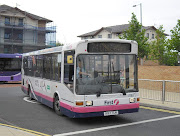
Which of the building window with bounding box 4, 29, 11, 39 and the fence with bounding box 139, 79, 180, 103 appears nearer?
the fence with bounding box 139, 79, 180, 103

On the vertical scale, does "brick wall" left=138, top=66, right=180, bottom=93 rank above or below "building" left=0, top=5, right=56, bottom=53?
below

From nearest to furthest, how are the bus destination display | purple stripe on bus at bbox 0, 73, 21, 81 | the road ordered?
the road < the bus destination display < purple stripe on bus at bbox 0, 73, 21, 81

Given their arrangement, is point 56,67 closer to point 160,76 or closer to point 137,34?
point 160,76

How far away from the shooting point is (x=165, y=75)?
1883cm

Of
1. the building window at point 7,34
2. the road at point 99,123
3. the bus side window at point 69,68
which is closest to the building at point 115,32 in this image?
the building window at point 7,34

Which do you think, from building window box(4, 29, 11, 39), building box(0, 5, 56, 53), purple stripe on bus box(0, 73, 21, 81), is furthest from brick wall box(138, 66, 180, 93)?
building window box(4, 29, 11, 39)

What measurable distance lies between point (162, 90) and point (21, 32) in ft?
145

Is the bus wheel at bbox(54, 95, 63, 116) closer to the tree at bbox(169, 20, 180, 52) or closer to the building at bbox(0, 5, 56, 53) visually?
the tree at bbox(169, 20, 180, 52)

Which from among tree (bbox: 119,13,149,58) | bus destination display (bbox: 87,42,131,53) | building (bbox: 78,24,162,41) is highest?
building (bbox: 78,24,162,41)

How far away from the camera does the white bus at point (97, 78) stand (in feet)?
25.7

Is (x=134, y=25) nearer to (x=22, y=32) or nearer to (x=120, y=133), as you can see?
(x=22, y=32)

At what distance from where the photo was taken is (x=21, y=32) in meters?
52.0

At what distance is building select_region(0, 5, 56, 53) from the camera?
49.6 metres

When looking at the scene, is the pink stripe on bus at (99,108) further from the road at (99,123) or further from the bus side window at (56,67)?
the bus side window at (56,67)
